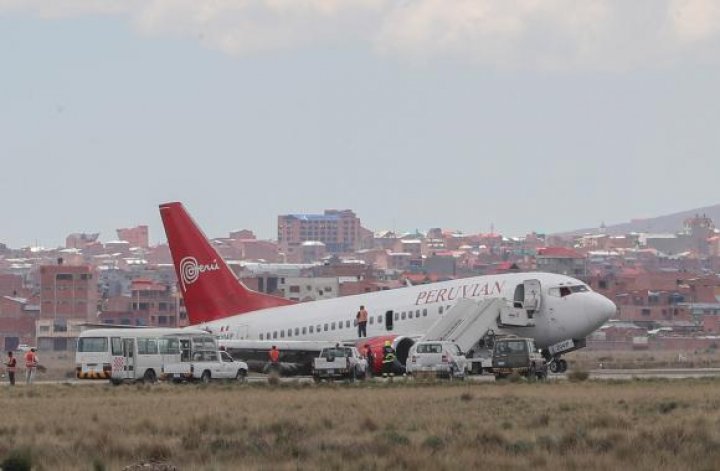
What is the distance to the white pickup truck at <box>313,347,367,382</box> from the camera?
75.9 m

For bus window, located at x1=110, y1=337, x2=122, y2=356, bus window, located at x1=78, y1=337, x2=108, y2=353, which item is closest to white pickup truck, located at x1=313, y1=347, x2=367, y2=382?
bus window, located at x1=110, y1=337, x2=122, y2=356

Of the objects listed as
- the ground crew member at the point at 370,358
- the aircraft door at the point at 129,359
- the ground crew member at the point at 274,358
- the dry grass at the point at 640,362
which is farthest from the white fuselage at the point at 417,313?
the aircraft door at the point at 129,359

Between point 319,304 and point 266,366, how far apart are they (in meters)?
9.10

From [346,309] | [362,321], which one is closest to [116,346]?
[362,321]

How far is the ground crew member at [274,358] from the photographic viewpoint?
81.4 m

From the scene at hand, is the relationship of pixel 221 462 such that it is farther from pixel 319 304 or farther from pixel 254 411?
pixel 319 304

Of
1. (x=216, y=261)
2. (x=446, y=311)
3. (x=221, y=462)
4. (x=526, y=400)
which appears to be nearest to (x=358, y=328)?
(x=446, y=311)

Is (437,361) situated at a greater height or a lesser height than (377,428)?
greater

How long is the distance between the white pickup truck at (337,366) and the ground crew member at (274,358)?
5.06 m

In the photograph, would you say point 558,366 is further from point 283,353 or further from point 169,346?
point 169,346

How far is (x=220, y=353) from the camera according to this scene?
Answer: 7638 cm

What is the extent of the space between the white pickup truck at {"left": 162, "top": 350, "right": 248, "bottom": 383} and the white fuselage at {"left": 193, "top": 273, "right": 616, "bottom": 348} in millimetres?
11996

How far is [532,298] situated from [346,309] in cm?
1026

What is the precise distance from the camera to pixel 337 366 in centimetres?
7581
